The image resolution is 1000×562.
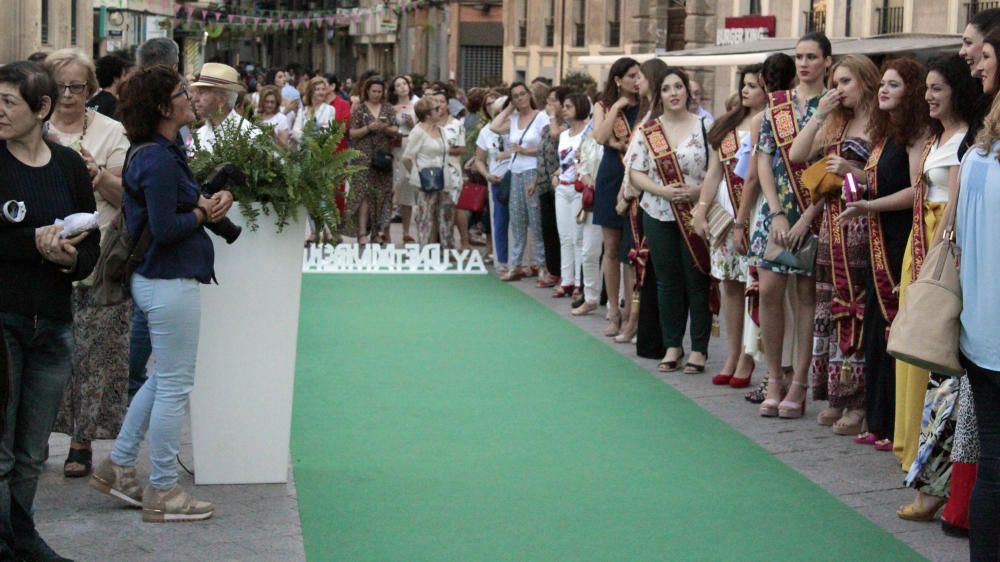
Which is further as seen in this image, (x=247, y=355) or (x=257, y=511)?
(x=247, y=355)

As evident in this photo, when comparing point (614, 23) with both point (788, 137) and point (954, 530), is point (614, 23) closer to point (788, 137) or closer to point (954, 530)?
point (788, 137)

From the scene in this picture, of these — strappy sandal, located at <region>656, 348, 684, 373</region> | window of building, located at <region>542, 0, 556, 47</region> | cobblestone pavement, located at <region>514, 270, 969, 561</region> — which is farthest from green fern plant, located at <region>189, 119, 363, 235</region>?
window of building, located at <region>542, 0, 556, 47</region>

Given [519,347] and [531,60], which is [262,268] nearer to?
[519,347]

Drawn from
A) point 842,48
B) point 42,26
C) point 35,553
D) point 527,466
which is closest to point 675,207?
point 527,466

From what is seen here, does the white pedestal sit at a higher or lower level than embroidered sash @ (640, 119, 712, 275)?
lower

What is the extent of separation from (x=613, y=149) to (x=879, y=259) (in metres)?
4.32

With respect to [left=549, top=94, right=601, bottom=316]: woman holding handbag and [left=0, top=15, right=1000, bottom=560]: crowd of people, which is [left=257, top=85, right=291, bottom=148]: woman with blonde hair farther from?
[left=0, top=15, right=1000, bottom=560]: crowd of people

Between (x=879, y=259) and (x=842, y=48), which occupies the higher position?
(x=842, y=48)

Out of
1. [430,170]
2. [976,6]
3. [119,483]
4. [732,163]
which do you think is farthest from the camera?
[976,6]

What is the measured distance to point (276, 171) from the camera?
23.2 ft

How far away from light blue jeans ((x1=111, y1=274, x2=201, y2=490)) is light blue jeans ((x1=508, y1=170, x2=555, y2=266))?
355 inches

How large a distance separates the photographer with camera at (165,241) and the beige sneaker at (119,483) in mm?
183

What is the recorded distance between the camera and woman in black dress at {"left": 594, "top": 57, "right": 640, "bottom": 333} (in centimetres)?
1177

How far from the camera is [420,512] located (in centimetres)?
698
